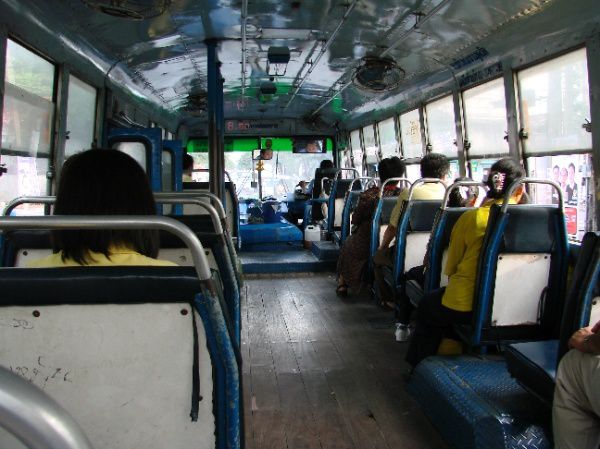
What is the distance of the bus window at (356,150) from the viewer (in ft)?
39.1

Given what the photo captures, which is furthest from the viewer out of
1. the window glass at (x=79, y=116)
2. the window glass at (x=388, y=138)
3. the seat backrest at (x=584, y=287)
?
the window glass at (x=388, y=138)

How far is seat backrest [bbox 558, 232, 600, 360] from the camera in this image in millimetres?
2057

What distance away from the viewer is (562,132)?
459cm

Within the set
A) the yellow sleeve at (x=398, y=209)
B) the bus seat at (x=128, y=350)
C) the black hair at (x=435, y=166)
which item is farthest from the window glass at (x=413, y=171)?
the bus seat at (x=128, y=350)

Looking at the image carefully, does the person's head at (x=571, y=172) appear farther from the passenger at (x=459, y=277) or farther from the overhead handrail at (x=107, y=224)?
the overhead handrail at (x=107, y=224)

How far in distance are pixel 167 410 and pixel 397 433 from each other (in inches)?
74.1

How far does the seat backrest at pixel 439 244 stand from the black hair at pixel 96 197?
254 centimetres

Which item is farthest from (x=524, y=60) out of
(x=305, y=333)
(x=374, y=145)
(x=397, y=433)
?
(x=374, y=145)

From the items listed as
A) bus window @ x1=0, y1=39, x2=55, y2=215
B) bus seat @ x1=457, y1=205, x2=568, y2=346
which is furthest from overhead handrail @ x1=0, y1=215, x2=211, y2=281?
bus window @ x1=0, y1=39, x2=55, y2=215

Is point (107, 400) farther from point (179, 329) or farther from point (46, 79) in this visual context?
point (46, 79)

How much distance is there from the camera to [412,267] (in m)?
4.82

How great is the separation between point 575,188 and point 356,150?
796 cm

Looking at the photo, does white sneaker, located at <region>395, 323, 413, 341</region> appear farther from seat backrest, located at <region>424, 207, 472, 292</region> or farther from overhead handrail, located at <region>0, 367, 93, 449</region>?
overhead handrail, located at <region>0, 367, 93, 449</region>

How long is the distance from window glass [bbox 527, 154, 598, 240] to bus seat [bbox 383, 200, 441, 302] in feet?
3.30
